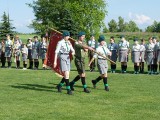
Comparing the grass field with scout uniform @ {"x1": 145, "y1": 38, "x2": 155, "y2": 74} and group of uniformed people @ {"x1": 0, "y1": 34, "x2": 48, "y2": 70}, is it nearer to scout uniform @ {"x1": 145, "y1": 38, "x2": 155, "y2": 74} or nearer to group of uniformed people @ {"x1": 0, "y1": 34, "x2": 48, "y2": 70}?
scout uniform @ {"x1": 145, "y1": 38, "x2": 155, "y2": 74}

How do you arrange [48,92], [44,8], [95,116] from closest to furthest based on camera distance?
1. [95,116]
2. [48,92]
3. [44,8]

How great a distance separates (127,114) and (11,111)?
3.05m

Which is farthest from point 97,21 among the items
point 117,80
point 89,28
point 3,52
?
point 117,80

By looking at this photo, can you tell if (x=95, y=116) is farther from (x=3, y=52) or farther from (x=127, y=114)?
(x=3, y=52)

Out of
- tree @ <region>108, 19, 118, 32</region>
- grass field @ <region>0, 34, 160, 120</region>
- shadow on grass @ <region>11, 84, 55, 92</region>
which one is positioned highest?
tree @ <region>108, 19, 118, 32</region>

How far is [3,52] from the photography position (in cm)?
2491

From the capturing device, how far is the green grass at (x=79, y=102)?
31.9 ft

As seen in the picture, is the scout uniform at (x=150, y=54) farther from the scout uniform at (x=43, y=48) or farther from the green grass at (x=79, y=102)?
the scout uniform at (x=43, y=48)

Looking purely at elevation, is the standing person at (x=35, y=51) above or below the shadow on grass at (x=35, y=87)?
above

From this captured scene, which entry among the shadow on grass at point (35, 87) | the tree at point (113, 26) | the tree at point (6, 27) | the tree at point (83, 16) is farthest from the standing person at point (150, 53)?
the tree at point (113, 26)

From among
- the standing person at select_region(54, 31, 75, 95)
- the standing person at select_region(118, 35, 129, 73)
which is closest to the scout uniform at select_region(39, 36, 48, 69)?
the standing person at select_region(118, 35, 129, 73)

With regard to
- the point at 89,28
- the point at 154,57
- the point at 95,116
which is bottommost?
the point at 95,116

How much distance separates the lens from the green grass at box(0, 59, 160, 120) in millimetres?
9719

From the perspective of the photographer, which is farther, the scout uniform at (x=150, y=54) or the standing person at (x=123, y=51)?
the standing person at (x=123, y=51)
